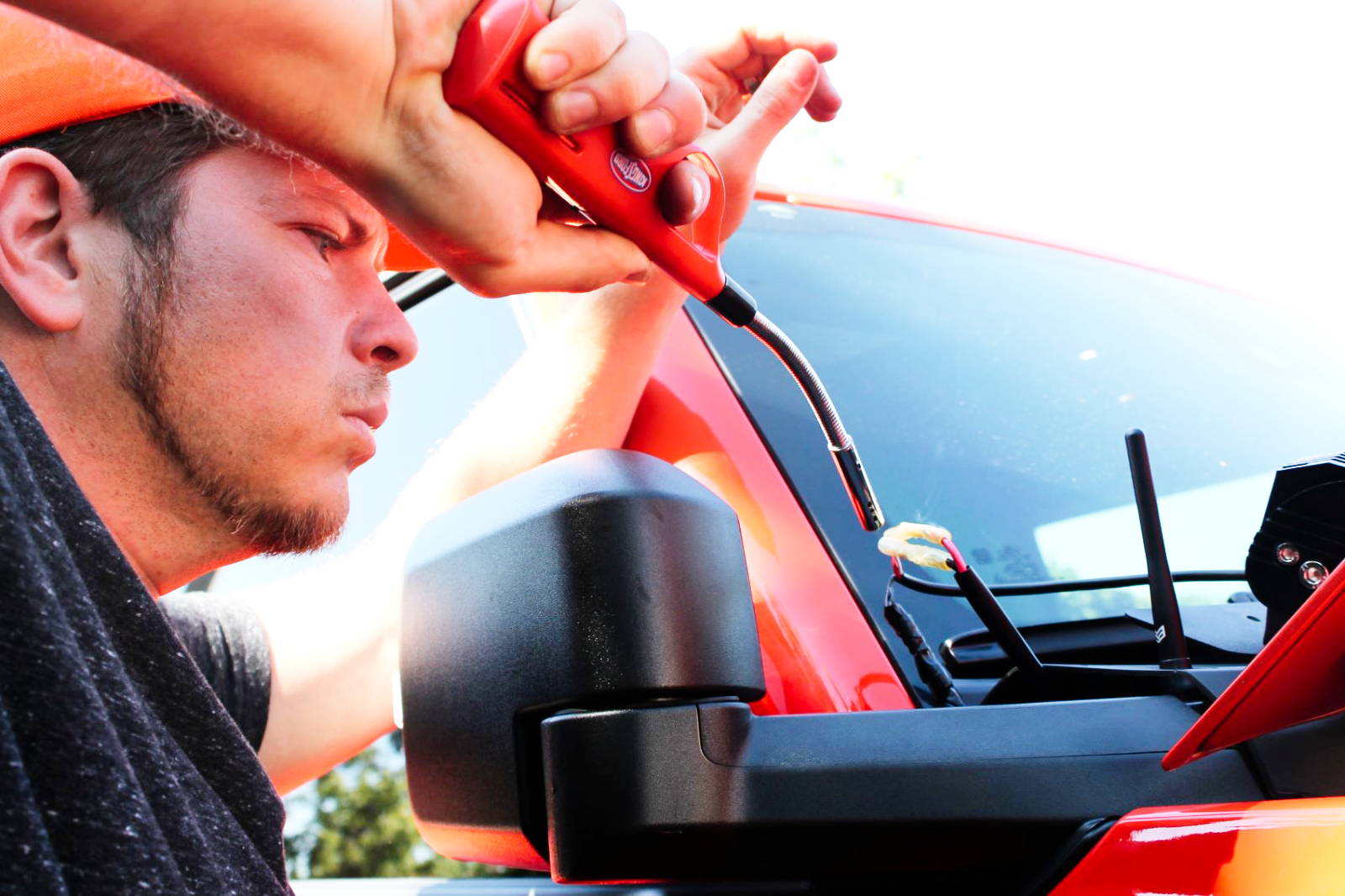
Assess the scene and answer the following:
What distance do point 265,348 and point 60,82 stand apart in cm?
37

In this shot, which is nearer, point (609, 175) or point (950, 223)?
point (609, 175)

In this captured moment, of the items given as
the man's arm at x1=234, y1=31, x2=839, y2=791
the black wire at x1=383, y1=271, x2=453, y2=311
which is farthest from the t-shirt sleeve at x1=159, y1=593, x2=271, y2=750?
the black wire at x1=383, y1=271, x2=453, y2=311

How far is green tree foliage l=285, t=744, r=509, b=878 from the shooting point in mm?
3721

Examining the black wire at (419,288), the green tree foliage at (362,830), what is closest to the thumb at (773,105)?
the black wire at (419,288)

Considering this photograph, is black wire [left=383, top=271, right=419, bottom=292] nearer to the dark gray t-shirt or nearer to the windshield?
the windshield

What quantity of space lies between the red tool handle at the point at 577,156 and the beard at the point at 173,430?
1.90ft

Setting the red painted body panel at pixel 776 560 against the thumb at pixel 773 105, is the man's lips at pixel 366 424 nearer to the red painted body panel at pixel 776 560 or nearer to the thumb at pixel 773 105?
the red painted body panel at pixel 776 560

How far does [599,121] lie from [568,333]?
97 cm

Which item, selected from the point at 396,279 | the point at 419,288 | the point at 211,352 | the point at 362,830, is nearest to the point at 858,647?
the point at 211,352

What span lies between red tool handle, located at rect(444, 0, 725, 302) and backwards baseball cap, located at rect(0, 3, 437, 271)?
617 mm

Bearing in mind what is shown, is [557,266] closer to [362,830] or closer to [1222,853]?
[1222,853]

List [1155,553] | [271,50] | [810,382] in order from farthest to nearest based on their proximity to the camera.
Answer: [810,382]
[1155,553]
[271,50]

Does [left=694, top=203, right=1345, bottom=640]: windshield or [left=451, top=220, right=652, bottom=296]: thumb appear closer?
[left=451, top=220, right=652, bottom=296]: thumb

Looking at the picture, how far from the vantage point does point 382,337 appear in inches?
55.5
